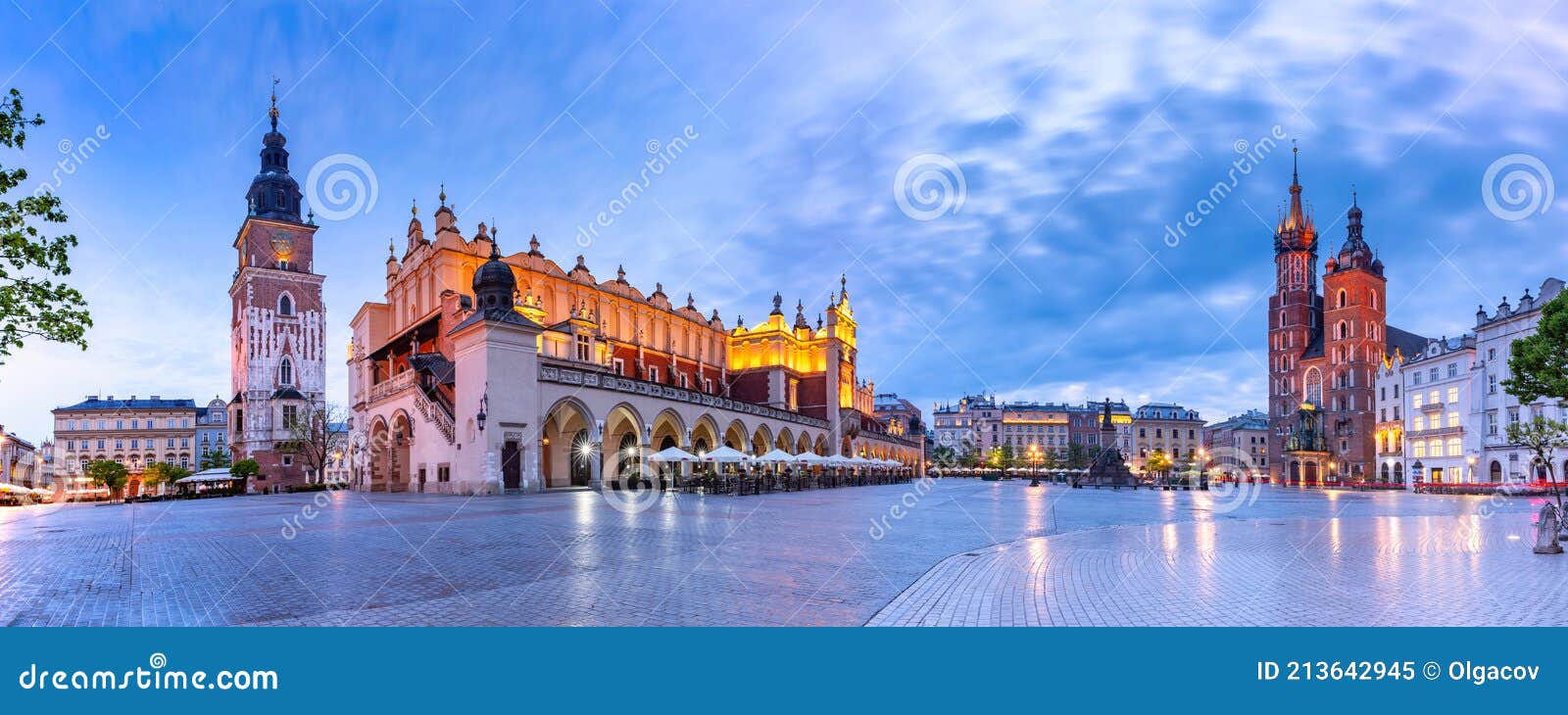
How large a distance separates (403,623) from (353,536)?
397 inches

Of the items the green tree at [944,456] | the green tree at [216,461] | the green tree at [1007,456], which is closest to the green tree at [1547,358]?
the green tree at [216,461]

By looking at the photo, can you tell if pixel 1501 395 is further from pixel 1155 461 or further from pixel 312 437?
pixel 312 437

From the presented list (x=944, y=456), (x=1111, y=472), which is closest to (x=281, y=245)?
(x=1111, y=472)

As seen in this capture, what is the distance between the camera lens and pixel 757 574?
36.9ft

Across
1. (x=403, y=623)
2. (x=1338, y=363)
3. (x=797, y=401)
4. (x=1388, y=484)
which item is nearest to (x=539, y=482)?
(x=403, y=623)

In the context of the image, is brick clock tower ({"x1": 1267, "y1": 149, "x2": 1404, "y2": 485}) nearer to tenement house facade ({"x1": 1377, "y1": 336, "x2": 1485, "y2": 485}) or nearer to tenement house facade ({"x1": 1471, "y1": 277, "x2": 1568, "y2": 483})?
tenement house facade ({"x1": 1377, "y1": 336, "x2": 1485, "y2": 485})

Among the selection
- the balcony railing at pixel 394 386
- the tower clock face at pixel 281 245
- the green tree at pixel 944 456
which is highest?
the tower clock face at pixel 281 245

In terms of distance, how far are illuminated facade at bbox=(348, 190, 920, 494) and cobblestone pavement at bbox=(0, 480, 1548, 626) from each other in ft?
53.1

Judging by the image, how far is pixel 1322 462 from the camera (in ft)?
320

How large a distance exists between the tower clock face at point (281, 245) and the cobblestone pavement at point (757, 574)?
75.0 meters

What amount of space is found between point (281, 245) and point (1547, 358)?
321 ft

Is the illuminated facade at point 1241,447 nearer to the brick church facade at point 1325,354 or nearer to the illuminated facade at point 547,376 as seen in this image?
the brick church facade at point 1325,354

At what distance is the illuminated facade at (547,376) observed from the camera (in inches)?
1458

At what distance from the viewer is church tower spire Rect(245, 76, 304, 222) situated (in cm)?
8825
